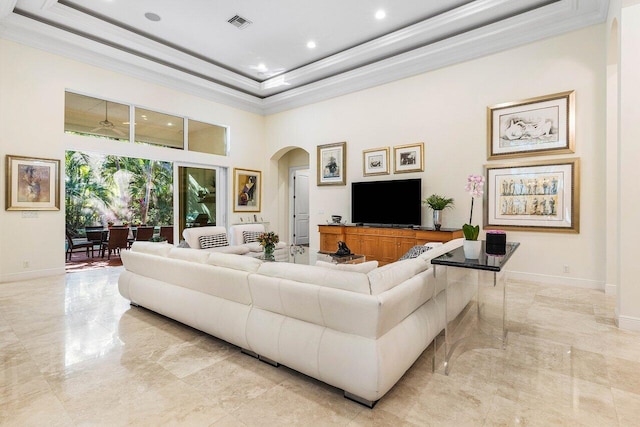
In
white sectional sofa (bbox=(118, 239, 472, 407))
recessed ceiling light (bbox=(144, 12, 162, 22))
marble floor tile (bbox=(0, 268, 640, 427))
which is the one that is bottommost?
marble floor tile (bbox=(0, 268, 640, 427))

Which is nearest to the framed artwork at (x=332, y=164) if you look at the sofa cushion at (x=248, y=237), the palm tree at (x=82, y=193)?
the sofa cushion at (x=248, y=237)

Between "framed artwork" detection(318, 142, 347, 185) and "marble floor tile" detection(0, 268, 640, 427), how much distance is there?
4561mm

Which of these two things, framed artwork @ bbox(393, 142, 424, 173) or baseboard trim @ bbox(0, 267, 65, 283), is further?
framed artwork @ bbox(393, 142, 424, 173)

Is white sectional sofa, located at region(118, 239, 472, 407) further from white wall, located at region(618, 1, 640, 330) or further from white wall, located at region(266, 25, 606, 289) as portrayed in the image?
white wall, located at region(266, 25, 606, 289)

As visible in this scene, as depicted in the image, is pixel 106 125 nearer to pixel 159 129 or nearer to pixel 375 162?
pixel 159 129

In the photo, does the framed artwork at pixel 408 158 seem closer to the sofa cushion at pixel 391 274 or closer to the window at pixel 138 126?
the sofa cushion at pixel 391 274

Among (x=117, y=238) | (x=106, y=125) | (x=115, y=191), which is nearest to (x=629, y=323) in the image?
(x=106, y=125)

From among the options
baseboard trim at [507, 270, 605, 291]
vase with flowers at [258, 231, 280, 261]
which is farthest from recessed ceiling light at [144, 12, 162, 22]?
baseboard trim at [507, 270, 605, 291]

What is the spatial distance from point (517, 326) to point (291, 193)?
6846 mm

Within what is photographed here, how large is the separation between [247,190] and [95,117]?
11.3 ft

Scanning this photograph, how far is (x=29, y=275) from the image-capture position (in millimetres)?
5109

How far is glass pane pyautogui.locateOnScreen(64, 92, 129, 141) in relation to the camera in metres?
5.54

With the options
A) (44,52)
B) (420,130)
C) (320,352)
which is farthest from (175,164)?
(320,352)

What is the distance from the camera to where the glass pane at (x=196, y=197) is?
7.11m
